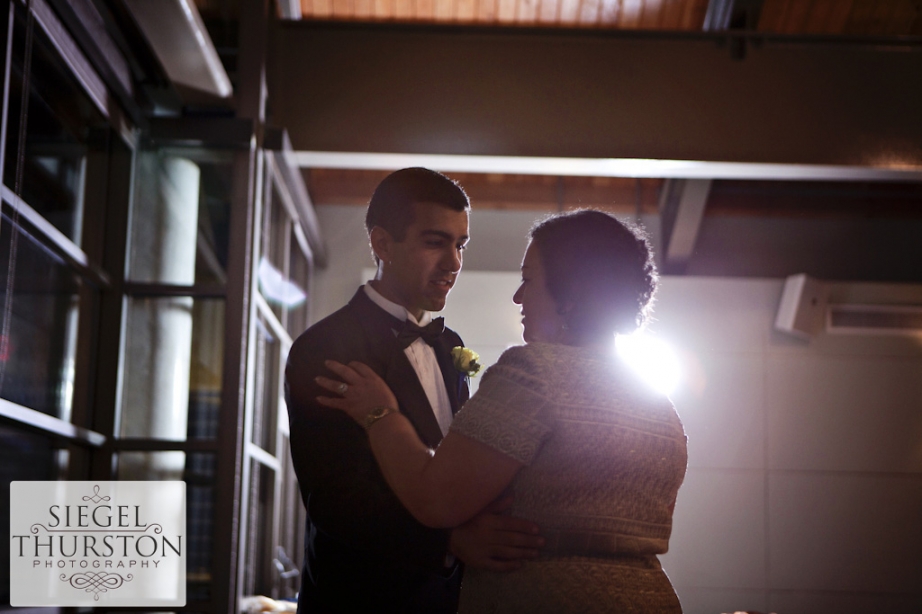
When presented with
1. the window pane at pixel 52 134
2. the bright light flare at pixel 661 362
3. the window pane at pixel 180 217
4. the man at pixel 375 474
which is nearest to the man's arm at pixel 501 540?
the man at pixel 375 474

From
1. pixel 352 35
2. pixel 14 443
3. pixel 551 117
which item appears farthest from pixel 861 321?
pixel 14 443

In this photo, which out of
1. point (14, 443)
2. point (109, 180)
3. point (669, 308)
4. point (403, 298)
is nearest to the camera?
point (403, 298)

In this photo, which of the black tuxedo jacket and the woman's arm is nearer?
the woman's arm

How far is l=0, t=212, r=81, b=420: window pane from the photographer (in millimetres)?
2189

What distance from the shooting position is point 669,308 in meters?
5.64

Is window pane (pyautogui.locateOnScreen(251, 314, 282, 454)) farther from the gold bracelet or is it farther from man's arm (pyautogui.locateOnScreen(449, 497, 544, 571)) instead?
man's arm (pyautogui.locateOnScreen(449, 497, 544, 571))

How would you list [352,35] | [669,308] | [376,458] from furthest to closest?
[669,308] → [352,35] → [376,458]

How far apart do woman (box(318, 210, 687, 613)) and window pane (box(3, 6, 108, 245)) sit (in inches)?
54.1

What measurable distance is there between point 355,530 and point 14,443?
1.25 meters

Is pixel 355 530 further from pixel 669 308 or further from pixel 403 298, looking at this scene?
pixel 669 308

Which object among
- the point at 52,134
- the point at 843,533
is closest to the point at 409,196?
the point at 52,134

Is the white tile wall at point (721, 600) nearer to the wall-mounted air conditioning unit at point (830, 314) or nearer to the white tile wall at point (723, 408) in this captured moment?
the white tile wall at point (723, 408)

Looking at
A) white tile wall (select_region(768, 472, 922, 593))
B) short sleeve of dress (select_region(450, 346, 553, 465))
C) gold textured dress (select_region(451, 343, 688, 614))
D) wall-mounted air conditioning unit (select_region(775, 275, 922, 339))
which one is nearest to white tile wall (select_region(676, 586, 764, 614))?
white tile wall (select_region(768, 472, 922, 593))

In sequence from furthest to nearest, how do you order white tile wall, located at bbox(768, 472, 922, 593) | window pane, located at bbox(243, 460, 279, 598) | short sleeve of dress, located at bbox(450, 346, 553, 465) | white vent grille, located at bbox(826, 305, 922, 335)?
white vent grille, located at bbox(826, 305, 922, 335), white tile wall, located at bbox(768, 472, 922, 593), window pane, located at bbox(243, 460, 279, 598), short sleeve of dress, located at bbox(450, 346, 553, 465)
